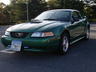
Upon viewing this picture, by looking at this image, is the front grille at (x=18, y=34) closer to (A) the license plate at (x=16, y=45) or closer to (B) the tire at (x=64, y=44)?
(A) the license plate at (x=16, y=45)

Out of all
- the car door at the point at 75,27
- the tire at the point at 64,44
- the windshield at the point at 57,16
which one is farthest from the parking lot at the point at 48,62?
the windshield at the point at 57,16

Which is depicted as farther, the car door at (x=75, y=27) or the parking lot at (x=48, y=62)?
the car door at (x=75, y=27)

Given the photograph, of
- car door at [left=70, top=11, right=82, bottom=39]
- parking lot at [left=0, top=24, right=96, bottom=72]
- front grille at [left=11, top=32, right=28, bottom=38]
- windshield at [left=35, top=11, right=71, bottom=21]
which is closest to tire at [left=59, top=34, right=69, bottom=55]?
parking lot at [left=0, top=24, right=96, bottom=72]

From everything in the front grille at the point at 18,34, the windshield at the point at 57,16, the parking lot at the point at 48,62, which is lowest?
the parking lot at the point at 48,62

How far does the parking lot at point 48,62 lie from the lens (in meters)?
4.58

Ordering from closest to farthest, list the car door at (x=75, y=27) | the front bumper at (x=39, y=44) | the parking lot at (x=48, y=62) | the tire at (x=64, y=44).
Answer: the parking lot at (x=48, y=62) → the front bumper at (x=39, y=44) → the tire at (x=64, y=44) → the car door at (x=75, y=27)

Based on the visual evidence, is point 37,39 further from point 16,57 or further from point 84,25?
point 84,25

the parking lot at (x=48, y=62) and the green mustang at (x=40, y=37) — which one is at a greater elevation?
the green mustang at (x=40, y=37)

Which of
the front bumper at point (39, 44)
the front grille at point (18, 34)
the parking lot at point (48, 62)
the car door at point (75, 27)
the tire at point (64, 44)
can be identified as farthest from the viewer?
the car door at point (75, 27)

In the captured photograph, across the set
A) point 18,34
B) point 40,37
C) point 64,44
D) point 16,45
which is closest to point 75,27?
point 64,44

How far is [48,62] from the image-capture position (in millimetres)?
5141

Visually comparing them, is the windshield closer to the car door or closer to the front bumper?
the car door

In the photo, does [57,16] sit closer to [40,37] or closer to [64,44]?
[64,44]

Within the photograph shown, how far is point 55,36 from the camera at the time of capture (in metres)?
5.43
